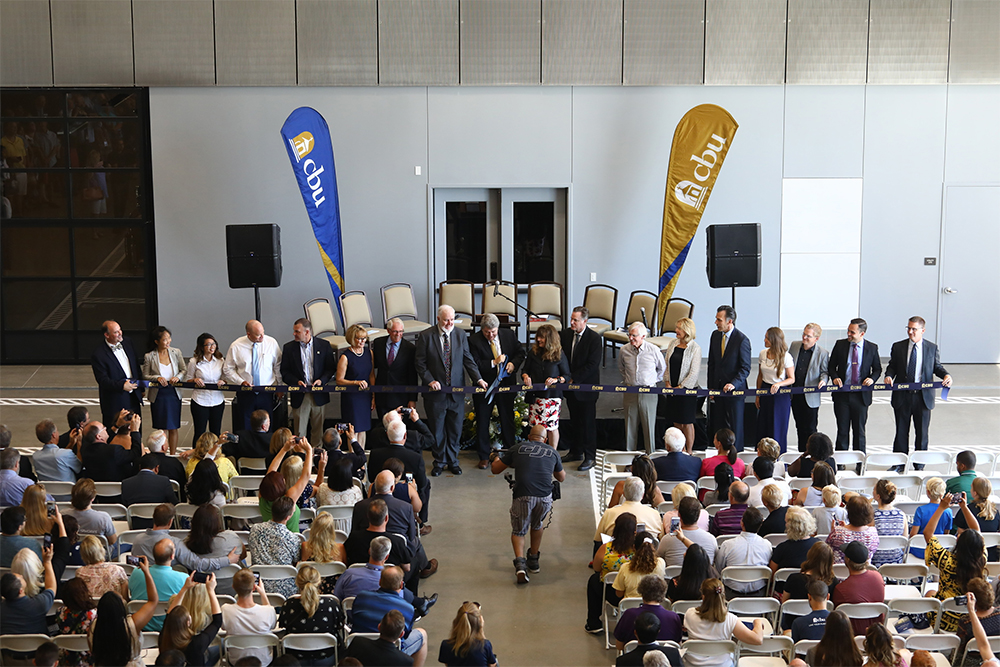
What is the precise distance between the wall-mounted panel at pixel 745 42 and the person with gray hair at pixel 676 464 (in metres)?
7.17

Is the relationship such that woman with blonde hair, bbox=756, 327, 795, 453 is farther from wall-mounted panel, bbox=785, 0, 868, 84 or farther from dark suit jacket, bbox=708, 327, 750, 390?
wall-mounted panel, bbox=785, 0, 868, 84

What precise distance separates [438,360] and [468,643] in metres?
4.64

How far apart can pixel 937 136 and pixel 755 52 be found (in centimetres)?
273

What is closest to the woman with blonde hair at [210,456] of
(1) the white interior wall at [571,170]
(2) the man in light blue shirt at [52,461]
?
(2) the man in light blue shirt at [52,461]

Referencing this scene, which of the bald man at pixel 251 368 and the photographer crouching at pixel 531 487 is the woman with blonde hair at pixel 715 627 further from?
the bald man at pixel 251 368

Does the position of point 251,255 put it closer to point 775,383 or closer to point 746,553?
point 775,383

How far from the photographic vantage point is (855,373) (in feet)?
30.6

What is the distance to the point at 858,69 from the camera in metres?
13.2

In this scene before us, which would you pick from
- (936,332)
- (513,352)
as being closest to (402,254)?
(513,352)

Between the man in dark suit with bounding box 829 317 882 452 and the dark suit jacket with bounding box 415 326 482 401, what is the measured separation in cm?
342

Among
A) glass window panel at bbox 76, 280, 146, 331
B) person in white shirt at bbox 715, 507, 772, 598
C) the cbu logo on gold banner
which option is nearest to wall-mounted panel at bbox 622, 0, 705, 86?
the cbu logo on gold banner

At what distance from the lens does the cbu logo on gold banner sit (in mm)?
11883

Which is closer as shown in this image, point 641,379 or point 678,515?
point 678,515

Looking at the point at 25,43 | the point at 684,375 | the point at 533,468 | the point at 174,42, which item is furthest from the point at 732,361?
the point at 25,43
